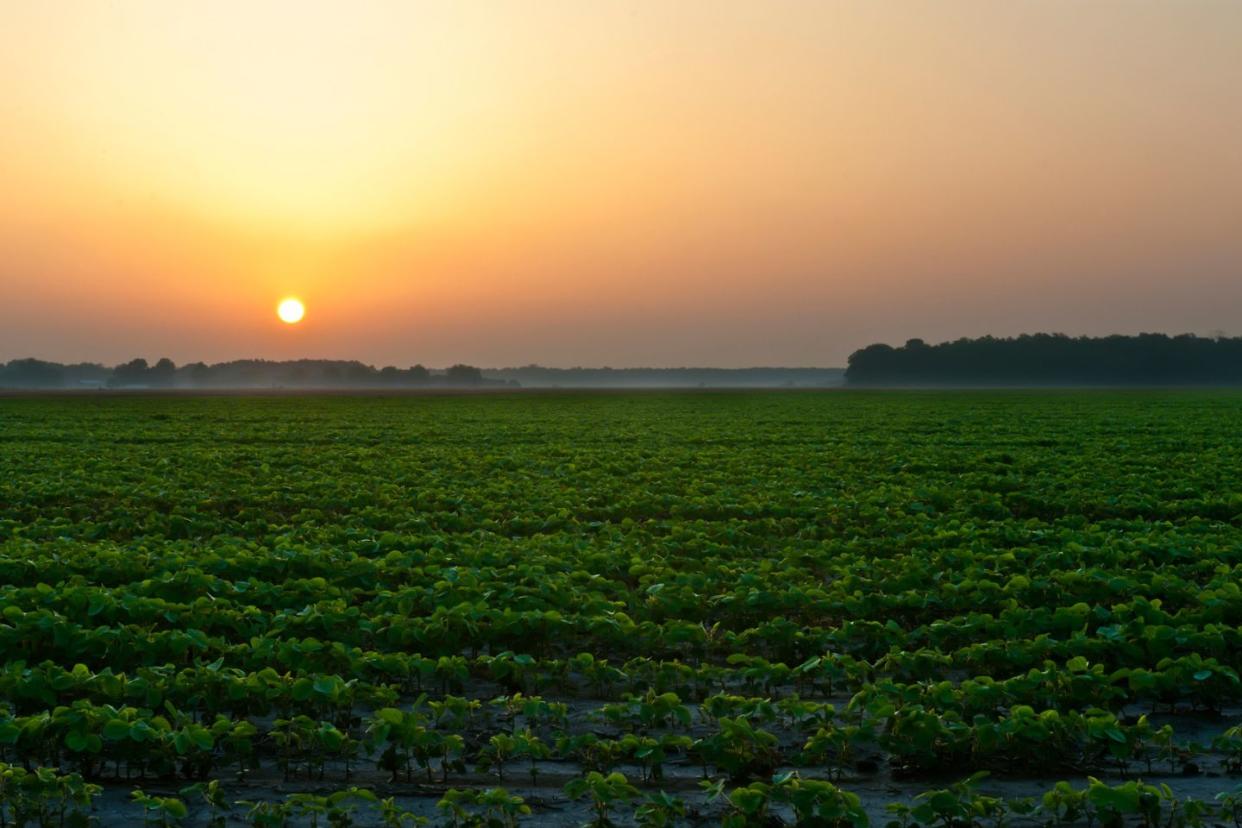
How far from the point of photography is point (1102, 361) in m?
185

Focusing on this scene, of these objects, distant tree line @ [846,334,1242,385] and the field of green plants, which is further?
distant tree line @ [846,334,1242,385]

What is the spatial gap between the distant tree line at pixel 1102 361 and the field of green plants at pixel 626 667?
185 m

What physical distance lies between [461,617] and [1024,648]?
4.37 meters

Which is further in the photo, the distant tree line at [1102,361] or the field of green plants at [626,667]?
the distant tree line at [1102,361]

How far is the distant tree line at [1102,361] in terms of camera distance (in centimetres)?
18088

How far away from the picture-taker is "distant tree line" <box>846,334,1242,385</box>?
593 ft

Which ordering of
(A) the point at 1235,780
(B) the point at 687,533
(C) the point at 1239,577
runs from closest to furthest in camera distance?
1. (A) the point at 1235,780
2. (C) the point at 1239,577
3. (B) the point at 687,533

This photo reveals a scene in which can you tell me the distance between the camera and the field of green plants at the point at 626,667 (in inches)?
227

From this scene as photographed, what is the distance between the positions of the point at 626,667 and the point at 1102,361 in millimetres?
197334

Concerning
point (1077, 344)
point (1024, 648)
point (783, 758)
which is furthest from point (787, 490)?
point (1077, 344)

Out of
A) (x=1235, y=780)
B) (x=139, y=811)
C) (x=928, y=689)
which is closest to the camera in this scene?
(x=139, y=811)

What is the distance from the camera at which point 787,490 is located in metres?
19.4

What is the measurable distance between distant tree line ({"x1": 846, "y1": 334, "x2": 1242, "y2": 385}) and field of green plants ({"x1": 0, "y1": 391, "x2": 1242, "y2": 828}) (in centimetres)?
18456

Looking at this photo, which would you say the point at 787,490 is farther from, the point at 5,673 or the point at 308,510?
the point at 5,673
